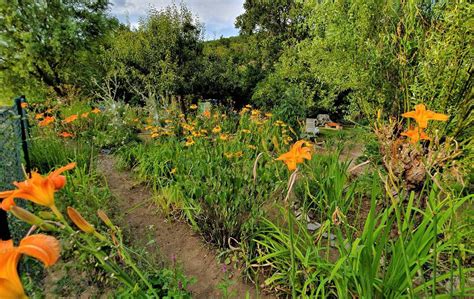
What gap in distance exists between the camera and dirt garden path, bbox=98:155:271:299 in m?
1.88

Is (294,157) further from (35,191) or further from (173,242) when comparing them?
(173,242)

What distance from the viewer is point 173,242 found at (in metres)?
2.35

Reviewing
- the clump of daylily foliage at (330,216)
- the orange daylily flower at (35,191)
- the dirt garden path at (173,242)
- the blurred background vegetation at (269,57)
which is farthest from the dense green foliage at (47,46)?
the orange daylily flower at (35,191)

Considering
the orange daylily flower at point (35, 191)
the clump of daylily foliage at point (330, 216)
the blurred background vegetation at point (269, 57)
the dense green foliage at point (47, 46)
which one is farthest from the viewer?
the dense green foliage at point (47, 46)

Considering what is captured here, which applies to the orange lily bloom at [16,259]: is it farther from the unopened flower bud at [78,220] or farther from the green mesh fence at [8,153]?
the green mesh fence at [8,153]

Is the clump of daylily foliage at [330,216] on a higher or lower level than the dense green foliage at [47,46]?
lower

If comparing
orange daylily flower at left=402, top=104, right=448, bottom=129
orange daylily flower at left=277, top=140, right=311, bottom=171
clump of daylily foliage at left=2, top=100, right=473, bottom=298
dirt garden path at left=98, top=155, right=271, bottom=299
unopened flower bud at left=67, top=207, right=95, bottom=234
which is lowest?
dirt garden path at left=98, top=155, right=271, bottom=299

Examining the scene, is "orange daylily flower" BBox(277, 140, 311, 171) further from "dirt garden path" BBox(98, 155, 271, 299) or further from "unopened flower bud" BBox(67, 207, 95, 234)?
"dirt garden path" BBox(98, 155, 271, 299)

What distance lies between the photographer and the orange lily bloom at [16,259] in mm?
510

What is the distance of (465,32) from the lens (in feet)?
6.79

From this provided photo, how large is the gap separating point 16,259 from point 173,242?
6.29 feet

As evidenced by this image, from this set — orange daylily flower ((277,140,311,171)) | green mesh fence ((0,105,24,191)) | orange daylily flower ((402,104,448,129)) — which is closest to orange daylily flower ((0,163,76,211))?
orange daylily flower ((277,140,311,171))

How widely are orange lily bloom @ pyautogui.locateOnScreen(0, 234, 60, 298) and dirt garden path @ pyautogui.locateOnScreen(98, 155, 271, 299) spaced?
99 centimetres

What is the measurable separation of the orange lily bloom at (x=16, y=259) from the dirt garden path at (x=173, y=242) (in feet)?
3.24
